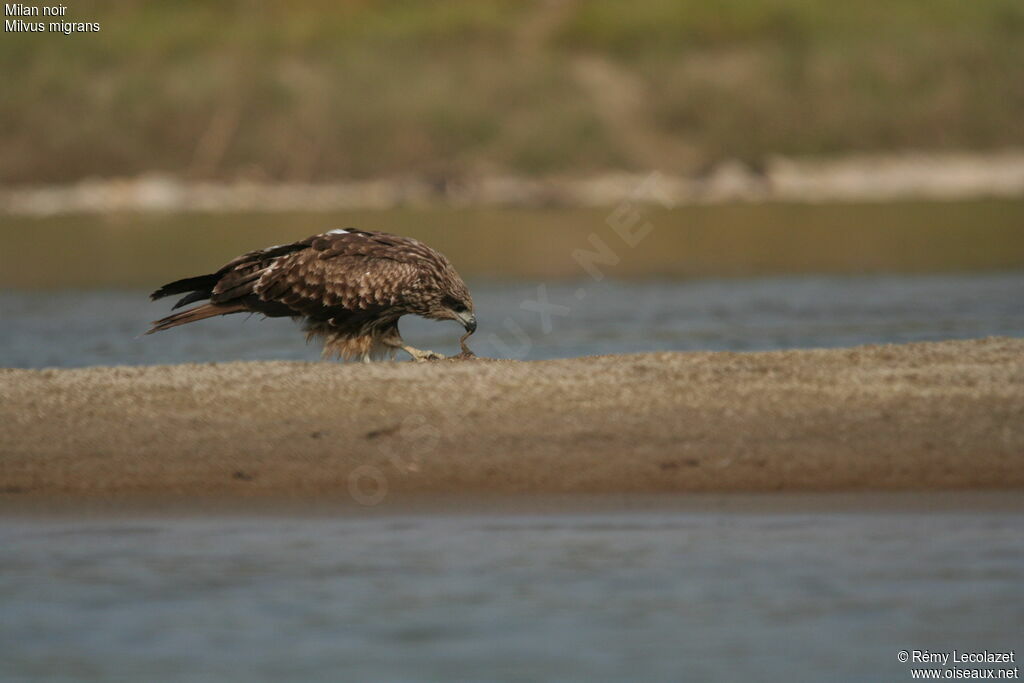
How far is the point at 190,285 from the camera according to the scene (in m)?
13.4

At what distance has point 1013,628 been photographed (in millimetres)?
8062

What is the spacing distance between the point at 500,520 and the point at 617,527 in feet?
1.90

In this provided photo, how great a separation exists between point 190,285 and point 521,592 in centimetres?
537

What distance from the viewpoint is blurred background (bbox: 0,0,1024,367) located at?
36.6 m

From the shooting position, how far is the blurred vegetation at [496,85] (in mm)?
66500

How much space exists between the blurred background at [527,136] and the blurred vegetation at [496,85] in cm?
13

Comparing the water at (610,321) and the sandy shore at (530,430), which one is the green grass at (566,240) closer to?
the water at (610,321)

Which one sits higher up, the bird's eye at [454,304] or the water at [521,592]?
the bird's eye at [454,304]

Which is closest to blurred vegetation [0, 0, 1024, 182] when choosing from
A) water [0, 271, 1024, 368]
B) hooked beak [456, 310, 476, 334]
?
water [0, 271, 1024, 368]

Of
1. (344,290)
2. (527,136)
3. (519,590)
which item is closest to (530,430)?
(519,590)

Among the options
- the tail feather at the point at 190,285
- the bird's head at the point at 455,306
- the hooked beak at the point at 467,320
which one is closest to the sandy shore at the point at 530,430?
the tail feather at the point at 190,285

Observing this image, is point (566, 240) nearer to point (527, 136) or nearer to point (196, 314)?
point (196, 314)

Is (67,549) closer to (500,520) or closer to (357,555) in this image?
(357,555)

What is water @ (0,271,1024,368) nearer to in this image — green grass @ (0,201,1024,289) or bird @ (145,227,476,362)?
green grass @ (0,201,1024,289)
